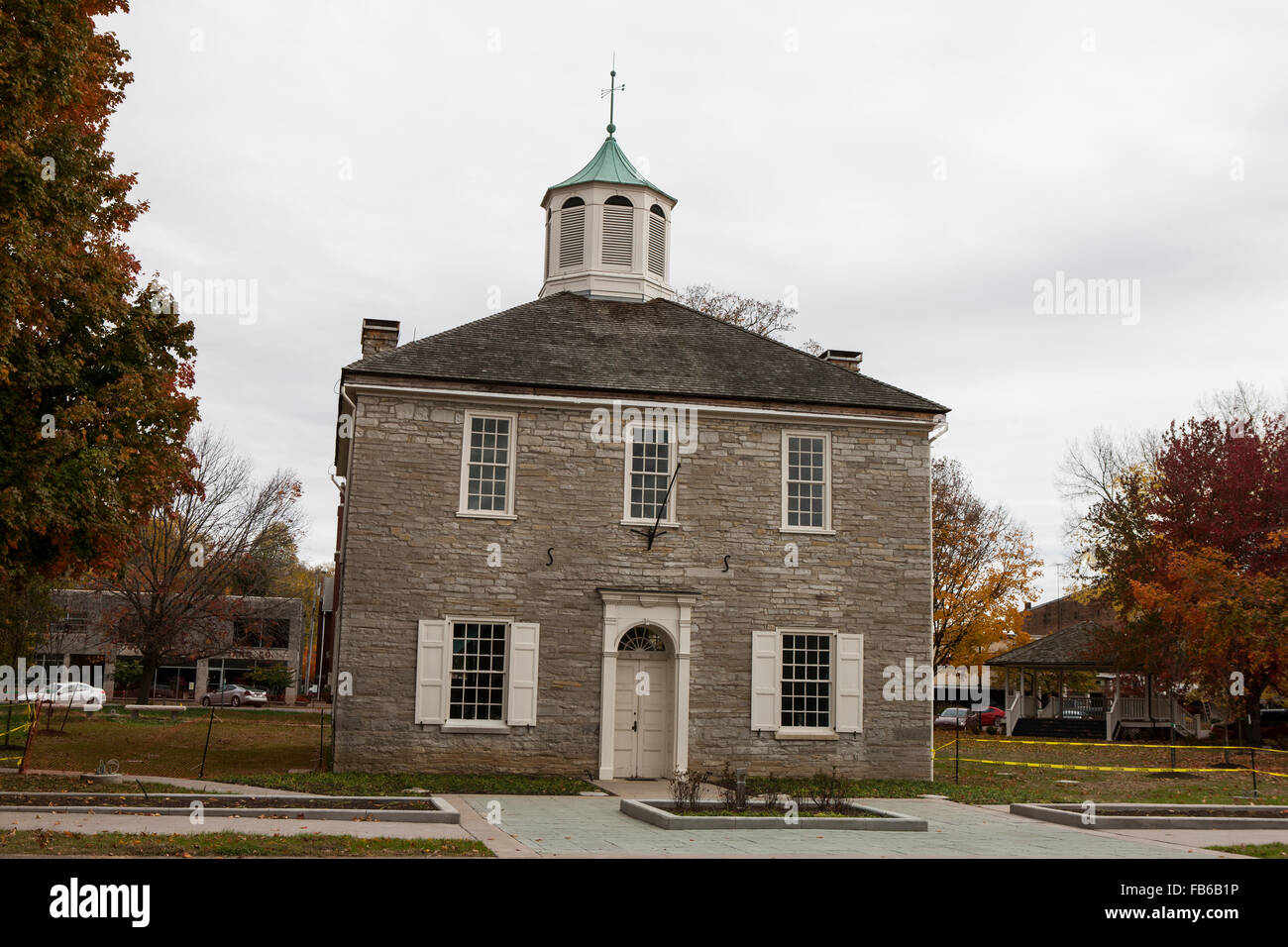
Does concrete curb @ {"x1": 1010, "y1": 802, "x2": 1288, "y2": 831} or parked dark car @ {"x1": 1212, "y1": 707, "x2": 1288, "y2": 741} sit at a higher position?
concrete curb @ {"x1": 1010, "y1": 802, "x2": 1288, "y2": 831}

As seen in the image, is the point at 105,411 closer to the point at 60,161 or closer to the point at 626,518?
the point at 60,161

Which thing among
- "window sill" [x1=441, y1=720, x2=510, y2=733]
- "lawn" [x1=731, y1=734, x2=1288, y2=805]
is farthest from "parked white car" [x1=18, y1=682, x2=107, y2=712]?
"lawn" [x1=731, y1=734, x2=1288, y2=805]

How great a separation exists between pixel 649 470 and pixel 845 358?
6502mm

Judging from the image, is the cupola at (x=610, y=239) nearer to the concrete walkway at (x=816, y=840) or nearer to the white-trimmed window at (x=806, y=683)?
the white-trimmed window at (x=806, y=683)

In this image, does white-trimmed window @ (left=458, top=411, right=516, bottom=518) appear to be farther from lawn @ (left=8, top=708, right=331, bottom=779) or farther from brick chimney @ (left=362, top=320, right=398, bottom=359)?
lawn @ (left=8, top=708, right=331, bottom=779)

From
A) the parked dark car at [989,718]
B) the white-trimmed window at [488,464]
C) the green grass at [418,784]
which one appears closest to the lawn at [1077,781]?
the green grass at [418,784]

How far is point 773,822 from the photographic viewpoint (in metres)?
13.6

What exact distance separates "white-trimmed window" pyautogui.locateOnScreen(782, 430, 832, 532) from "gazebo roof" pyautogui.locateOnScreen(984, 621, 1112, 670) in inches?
884

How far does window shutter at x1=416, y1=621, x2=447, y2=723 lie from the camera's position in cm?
1919

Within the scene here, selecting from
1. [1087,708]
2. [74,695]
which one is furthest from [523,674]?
[1087,708]

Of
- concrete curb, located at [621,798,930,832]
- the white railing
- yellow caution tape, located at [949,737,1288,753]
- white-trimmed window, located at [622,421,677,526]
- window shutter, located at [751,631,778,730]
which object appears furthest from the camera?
the white railing

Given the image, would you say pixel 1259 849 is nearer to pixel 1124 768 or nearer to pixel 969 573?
pixel 1124 768

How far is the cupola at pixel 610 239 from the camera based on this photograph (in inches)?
981

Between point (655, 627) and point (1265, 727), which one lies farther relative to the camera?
point (1265, 727)
